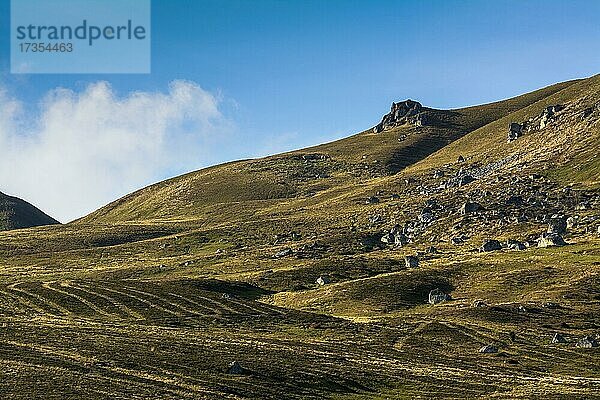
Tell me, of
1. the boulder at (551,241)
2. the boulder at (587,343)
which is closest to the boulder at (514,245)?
the boulder at (551,241)

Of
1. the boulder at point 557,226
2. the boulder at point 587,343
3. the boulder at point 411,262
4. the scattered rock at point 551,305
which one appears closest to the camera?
the boulder at point 587,343

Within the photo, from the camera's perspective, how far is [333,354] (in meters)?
84.8

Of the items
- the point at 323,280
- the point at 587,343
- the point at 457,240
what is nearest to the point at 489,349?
the point at 587,343

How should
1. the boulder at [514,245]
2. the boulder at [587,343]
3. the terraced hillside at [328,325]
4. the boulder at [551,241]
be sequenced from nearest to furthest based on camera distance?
the terraced hillside at [328,325] → the boulder at [587,343] → the boulder at [551,241] → the boulder at [514,245]

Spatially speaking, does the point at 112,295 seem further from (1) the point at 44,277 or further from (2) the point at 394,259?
(2) the point at 394,259

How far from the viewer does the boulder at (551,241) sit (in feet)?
560

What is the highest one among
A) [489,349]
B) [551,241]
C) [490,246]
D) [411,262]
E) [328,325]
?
[551,241]

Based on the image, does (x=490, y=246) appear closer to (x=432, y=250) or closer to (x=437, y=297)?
(x=432, y=250)

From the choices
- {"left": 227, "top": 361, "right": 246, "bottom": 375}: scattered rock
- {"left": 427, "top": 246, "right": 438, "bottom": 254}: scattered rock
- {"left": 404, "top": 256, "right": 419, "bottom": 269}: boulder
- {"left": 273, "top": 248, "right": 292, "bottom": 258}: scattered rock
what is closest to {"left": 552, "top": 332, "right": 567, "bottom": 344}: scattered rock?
{"left": 227, "top": 361, "right": 246, "bottom": 375}: scattered rock

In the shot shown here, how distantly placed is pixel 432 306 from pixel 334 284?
Answer: 2652 cm

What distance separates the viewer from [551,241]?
171m

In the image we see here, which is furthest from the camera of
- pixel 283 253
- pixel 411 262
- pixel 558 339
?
pixel 283 253

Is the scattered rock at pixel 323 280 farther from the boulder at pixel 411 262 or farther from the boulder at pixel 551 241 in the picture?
the boulder at pixel 551 241

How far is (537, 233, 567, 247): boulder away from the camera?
171 m
